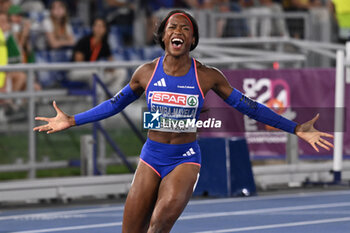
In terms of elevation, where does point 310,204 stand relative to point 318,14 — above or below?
below

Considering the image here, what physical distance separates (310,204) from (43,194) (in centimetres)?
348

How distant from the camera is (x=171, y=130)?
728 centimetres

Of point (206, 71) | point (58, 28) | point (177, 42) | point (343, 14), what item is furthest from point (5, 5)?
point (177, 42)

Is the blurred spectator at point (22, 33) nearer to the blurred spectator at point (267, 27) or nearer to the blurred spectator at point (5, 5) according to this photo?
the blurred spectator at point (5, 5)

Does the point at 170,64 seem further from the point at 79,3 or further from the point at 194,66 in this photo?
the point at 79,3

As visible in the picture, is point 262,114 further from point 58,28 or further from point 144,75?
point 58,28

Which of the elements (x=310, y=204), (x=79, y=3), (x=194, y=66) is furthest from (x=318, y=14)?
(x=194, y=66)

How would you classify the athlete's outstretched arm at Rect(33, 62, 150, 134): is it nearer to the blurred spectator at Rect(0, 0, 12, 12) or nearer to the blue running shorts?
the blue running shorts

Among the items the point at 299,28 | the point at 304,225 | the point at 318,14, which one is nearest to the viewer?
the point at 304,225

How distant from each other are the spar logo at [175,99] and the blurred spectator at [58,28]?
11.1 meters

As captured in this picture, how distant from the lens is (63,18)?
18.1m

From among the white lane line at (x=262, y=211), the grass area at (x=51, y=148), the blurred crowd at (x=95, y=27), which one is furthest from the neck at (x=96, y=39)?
the white lane line at (x=262, y=211)

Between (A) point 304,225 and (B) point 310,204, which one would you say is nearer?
(A) point 304,225

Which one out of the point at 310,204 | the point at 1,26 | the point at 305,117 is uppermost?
the point at 1,26
